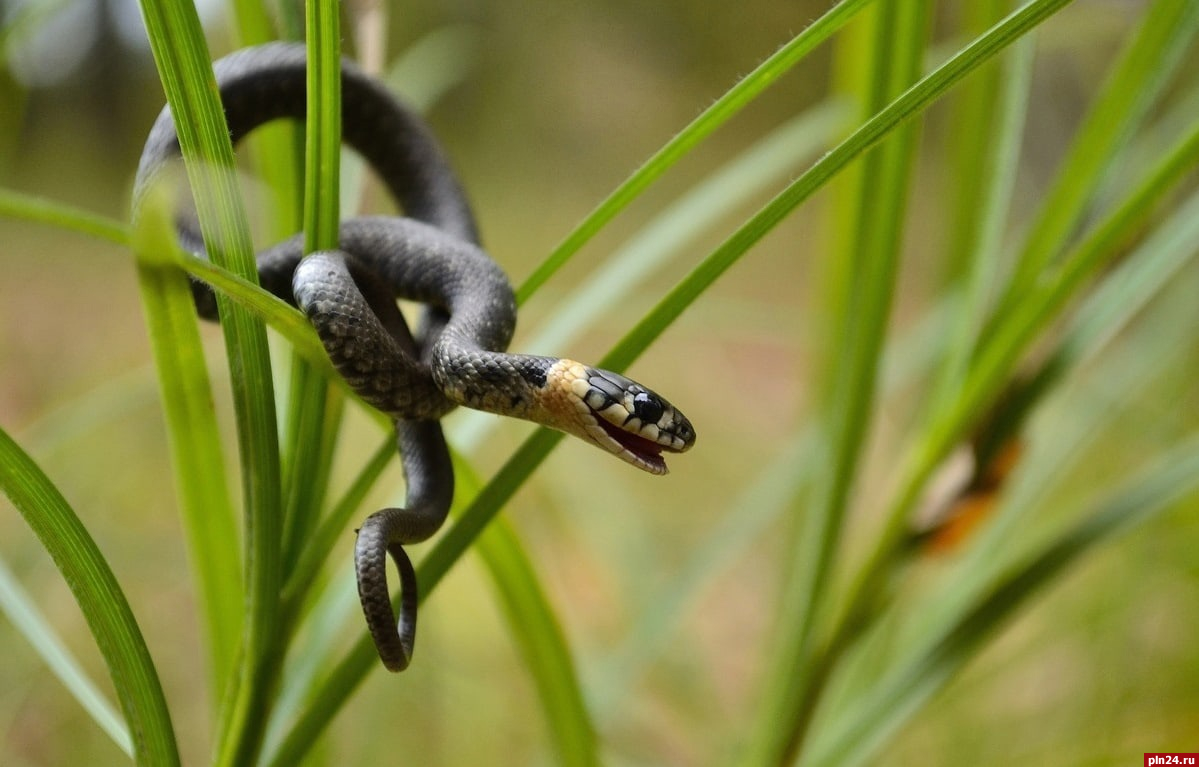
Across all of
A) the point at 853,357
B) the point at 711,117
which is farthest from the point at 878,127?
the point at 853,357

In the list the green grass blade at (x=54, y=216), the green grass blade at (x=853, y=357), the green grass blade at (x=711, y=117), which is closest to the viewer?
the green grass blade at (x=54, y=216)

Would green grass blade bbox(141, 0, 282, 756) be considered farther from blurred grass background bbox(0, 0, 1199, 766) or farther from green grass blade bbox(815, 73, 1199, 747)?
green grass blade bbox(815, 73, 1199, 747)

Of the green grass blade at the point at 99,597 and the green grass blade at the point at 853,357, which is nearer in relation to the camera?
the green grass blade at the point at 99,597

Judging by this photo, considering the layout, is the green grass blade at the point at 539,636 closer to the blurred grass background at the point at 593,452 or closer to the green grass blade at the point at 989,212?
the blurred grass background at the point at 593,452

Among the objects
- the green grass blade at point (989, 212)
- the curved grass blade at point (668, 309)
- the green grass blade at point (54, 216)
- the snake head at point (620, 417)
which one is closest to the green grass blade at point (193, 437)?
the green grass blade at point (54, 216)

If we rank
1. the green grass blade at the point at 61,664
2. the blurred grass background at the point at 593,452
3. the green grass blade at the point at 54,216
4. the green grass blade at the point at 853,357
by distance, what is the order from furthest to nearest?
the blurred grass background at the point at 593,452
the green grass blade at the point at 853,357
the green grass blade at the point at 61,664
the green grass blade at the point at 54,216

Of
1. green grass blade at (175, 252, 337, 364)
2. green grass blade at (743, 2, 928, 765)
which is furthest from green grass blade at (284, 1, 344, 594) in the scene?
green grass blade at (743, 2, 928, 765)

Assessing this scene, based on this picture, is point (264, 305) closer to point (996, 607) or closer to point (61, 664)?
point (61, 664)

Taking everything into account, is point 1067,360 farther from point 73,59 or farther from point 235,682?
point 73,59
